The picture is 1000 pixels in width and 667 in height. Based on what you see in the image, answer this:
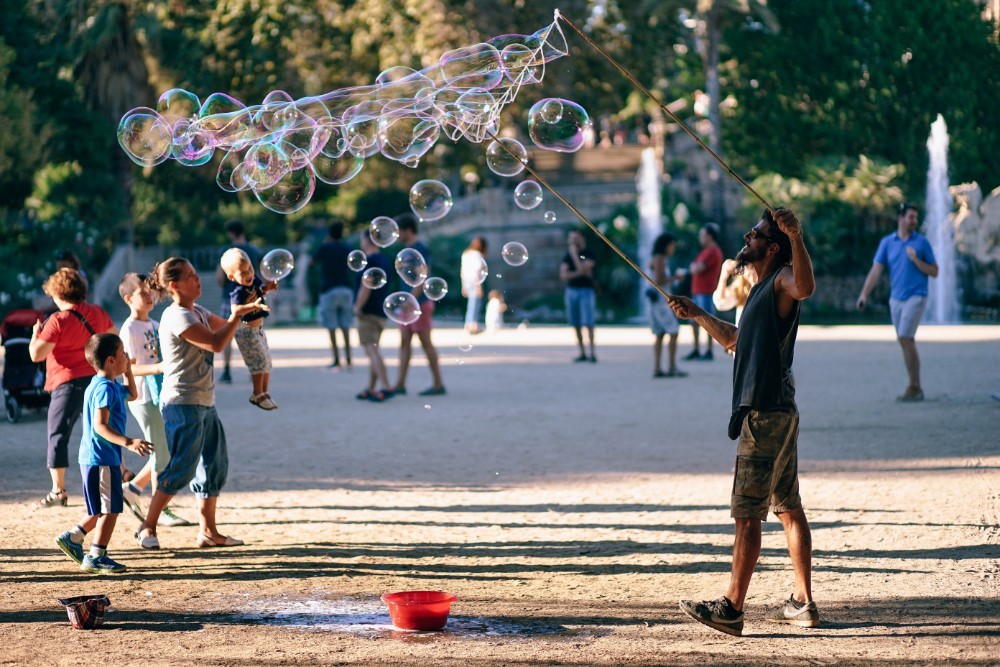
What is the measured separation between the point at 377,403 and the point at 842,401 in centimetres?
478

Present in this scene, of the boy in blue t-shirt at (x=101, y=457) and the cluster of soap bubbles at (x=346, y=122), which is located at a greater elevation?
the cluster of soap bubbles at (x=346, y=122)

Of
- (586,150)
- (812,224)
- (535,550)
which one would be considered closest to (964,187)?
(812,224)

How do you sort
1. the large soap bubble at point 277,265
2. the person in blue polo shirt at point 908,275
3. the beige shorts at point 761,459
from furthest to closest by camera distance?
the person in blue polo shirt at point 908,275 < the large soap bubble at point 277,265 < the beige shorts at point 761,459

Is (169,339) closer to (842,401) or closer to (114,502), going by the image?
(114,502)

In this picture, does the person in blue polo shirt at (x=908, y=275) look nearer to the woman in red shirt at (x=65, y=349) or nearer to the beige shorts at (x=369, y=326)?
the beige shorts at (x=369, y=326)

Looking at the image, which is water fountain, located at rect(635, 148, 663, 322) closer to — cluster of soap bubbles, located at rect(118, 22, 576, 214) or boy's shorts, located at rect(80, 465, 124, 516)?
cluster of soap bubbles, located at rect(118, 22, 576, 214)

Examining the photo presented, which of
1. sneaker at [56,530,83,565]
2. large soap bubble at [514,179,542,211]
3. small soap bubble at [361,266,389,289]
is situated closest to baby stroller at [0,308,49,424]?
small soap bubble at [361,266,389,289]

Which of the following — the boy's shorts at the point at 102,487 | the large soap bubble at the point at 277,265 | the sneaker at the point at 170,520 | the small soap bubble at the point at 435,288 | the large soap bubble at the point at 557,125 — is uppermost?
the large soap bubble at the point at 557,125

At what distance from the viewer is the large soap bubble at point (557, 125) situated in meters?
9.09

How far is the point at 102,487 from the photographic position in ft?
22.4

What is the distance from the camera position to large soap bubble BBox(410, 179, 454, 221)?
9.76 m

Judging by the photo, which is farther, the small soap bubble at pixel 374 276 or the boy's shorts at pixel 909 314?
the boy's shorts at pixel 909 314

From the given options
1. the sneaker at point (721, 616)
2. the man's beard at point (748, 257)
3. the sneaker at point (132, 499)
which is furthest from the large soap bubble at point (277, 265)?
the sneaker at point (721, 616)

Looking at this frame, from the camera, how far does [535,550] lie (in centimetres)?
721
